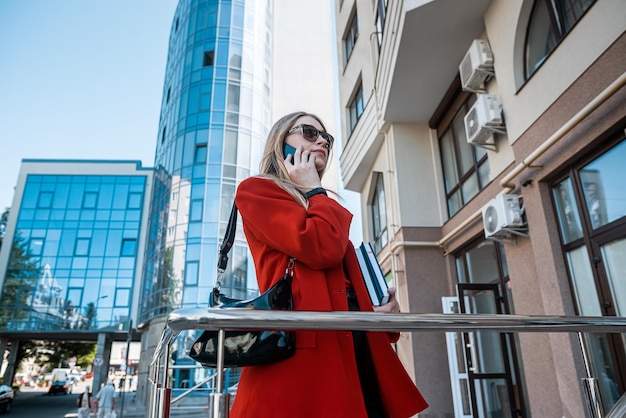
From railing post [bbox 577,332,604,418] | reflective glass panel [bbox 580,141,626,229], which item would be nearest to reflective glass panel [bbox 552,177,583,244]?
reflective glass panel [bbox 580,141,626,229]

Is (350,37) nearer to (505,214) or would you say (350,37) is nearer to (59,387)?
(505,214)

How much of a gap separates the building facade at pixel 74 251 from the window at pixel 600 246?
33.4m

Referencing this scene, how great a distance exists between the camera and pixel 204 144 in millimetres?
25750

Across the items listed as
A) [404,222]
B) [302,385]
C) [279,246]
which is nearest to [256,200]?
[279,246]

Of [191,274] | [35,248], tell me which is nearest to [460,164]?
[191,274]

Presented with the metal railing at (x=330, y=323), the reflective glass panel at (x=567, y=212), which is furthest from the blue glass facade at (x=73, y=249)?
the metal railing at (x=330, y=323)

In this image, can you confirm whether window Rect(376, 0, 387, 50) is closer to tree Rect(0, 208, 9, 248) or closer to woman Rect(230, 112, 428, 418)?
woman Rect(230, 112, 428, 418)

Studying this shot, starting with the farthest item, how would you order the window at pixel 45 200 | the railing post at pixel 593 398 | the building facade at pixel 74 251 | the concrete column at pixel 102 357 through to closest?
the window at pixel 45 200 → the building facade at pixel 74 251 → the concrete column at pixel 102 357 → the railing post at pixel 593 398

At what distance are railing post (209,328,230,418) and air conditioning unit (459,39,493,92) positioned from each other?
6.55 meters

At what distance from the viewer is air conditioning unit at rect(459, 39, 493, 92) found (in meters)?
6.62

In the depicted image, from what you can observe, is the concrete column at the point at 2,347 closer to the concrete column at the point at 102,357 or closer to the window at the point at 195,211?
the concrete column at the point at 102,357

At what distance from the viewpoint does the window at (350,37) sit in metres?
13.4

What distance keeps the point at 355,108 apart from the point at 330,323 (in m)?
12.4

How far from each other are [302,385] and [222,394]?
0.74ft
